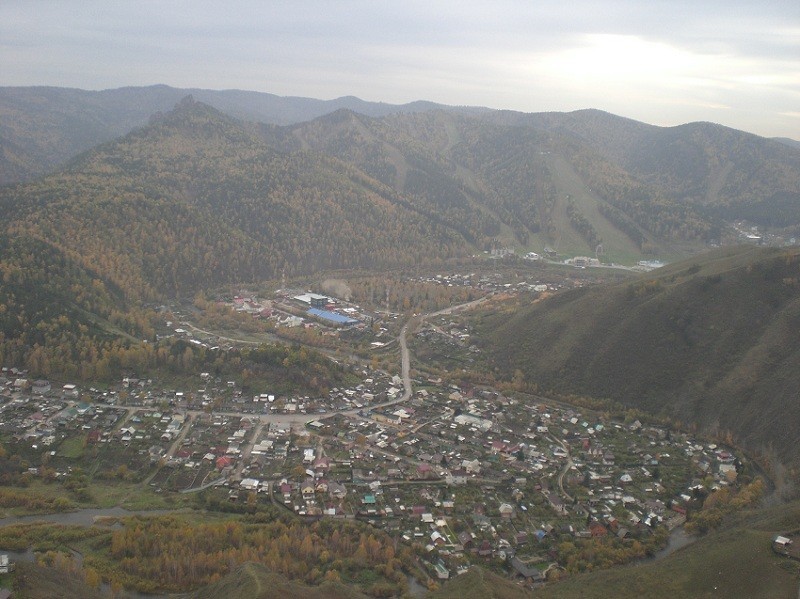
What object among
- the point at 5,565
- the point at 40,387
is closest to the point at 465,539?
the point at 5,565

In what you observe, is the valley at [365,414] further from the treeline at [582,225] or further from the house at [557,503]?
the treeline at [582,225]

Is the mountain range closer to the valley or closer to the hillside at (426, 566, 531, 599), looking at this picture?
the valley

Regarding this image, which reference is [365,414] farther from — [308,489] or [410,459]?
[308,489]

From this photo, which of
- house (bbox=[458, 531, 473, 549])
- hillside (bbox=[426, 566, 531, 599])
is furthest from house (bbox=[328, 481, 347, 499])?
hillside (bbox=[426, 566, 531, 599])

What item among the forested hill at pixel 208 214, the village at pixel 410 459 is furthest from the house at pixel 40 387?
the forested hill at pixel 208 214

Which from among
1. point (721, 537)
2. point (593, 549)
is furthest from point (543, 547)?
point (721, 537)

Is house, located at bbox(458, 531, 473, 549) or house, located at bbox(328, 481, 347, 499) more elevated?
house, located at bbox(458, 531, 473, 549)
